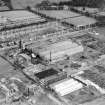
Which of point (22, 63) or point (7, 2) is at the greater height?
point (7, 2)

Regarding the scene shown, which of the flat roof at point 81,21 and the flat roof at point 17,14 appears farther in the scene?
the flat roof at point 17,14

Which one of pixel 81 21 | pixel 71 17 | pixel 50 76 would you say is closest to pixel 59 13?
pixel 71 17

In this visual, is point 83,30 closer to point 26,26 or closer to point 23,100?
point 26,26

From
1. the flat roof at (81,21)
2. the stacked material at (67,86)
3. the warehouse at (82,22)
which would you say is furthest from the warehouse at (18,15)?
the stacked material at (67,86)

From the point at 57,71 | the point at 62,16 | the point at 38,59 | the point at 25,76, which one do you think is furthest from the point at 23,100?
the point at 62,16

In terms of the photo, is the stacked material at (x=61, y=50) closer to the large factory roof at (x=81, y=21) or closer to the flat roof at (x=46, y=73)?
the flat roof at (x=46, y=73)
